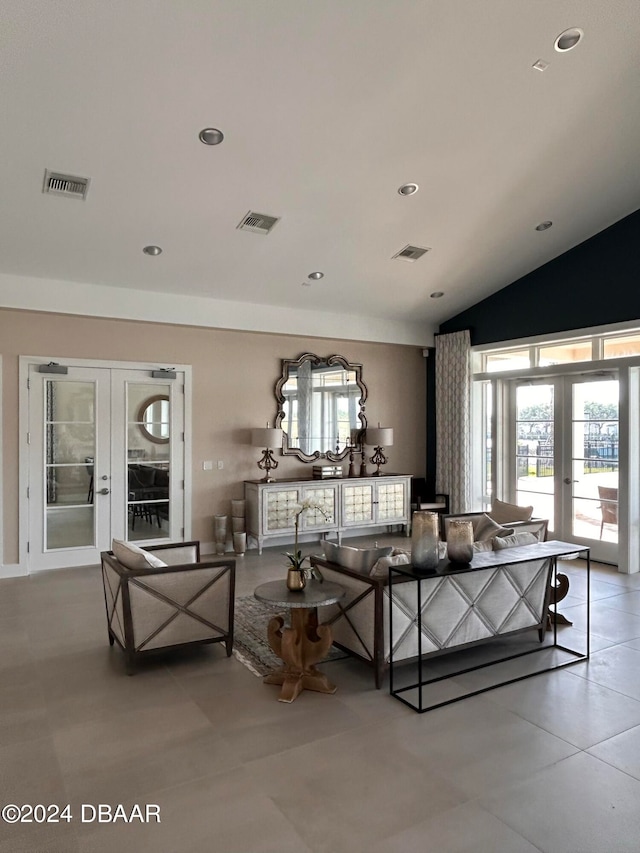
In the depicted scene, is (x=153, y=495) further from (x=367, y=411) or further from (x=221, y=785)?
(x=221, y=785)

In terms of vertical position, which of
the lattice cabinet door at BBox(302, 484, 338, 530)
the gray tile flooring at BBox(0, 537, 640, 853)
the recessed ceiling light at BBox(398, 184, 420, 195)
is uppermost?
the recessed ceiling light at BBox(398, 184, 420, 195)

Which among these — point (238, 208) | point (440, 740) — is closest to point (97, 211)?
point (238, 208)

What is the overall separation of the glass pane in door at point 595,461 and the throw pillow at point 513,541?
106 inches

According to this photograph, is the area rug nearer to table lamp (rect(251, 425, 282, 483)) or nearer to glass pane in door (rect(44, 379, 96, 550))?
table lamp (rect(251, 425, 282, 483))

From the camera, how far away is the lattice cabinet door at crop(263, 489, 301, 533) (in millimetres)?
7020

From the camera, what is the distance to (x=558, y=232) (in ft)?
20.8

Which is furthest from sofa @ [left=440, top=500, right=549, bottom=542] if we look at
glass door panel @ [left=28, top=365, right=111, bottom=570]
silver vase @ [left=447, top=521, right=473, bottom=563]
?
glass door panel @ [left=28, top=365, right=111, bottom=570]

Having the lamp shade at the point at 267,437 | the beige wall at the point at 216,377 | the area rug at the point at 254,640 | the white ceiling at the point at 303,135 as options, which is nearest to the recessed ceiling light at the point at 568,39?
the white ceiling at the point at 303,135

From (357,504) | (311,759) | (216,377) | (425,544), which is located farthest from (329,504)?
(311,759)

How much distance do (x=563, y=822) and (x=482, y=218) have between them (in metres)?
5.15

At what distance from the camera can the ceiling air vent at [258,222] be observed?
5.34 m

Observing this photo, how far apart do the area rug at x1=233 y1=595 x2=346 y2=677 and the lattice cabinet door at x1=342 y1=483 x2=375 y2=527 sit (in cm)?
259

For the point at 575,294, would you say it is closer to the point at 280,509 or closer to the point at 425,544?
the point at 280,509

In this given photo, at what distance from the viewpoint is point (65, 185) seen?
4.59 m
